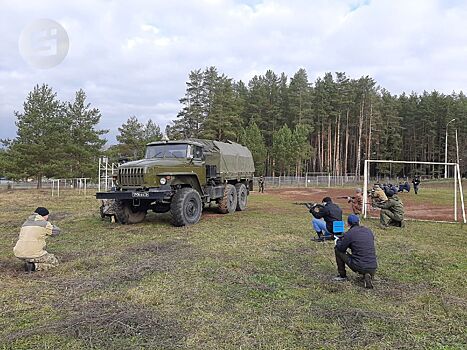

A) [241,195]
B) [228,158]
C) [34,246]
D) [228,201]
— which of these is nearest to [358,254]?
[34,246]

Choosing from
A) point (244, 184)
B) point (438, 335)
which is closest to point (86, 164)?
point (244, 184)

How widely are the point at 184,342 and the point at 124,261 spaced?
3.67 m

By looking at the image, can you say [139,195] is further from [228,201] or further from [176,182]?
[228,201]

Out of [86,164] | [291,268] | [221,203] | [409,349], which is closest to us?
[409,349]

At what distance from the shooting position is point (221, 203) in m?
14.6

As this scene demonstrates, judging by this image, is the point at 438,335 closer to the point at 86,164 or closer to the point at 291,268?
the point at 291,268

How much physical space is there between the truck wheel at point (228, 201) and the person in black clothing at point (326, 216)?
567 cm

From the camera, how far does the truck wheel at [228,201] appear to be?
14602 millimetres

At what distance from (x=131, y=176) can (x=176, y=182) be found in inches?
52.9

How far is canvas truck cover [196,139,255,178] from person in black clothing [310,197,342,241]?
206 inches

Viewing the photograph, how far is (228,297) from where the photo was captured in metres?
5.12

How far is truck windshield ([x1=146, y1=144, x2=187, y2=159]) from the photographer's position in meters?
12.3

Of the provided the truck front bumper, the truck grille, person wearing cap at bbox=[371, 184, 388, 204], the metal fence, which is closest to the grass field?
the truck front bumper

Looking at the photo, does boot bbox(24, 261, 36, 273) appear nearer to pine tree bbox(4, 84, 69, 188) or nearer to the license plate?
the license plate
